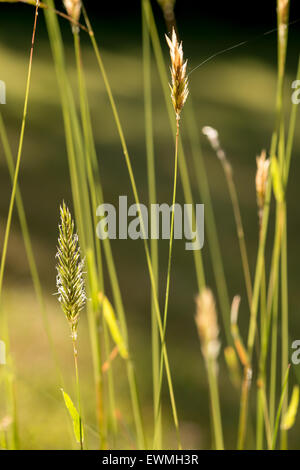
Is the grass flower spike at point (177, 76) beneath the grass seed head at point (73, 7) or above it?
beneath

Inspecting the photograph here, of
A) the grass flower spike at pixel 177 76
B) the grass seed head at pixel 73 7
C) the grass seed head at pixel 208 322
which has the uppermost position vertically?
the grass seed head at pixel 73 7

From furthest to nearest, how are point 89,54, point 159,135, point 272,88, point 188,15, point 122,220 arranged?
point 188,15, point 272,88, point 89,54, point 159,135, point 122,220

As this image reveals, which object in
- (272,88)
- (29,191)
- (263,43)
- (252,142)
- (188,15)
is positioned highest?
(188,15)

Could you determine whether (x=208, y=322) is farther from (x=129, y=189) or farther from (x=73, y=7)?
(x=129, y=189)

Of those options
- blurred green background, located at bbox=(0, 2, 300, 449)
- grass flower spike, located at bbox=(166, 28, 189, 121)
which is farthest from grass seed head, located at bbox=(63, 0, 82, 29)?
blurred green background, located at bbox=(0, 2, 300, 449)

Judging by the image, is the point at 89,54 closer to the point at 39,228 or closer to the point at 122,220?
the point at 39,228

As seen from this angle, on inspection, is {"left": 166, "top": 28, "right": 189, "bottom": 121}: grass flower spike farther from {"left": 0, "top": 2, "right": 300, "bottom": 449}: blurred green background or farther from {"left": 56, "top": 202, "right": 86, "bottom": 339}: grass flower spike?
{"left": 0, "top": 2, "right": 300, "bottom": 449}: blurred green background

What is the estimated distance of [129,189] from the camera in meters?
1.25

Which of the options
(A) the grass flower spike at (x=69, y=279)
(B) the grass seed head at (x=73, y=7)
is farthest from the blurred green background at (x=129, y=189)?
(B) the grass seed head at (x=73, y=7)

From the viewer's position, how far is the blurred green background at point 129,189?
0.76 meters

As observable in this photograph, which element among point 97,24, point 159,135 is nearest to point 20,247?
point 159,135

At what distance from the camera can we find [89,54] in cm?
188

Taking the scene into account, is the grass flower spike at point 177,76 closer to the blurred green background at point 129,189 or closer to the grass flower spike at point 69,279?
the grass flower spike at point 69,279

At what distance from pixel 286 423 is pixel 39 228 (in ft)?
2.69
